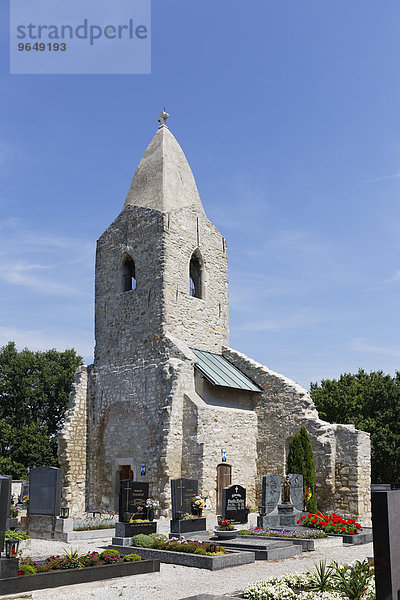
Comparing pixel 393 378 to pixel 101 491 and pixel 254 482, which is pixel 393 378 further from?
pixel 101 491

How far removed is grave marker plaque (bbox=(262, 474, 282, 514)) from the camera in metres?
15.8

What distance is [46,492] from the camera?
15930 mm

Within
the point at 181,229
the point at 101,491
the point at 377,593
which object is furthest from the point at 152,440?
the point at 377,593

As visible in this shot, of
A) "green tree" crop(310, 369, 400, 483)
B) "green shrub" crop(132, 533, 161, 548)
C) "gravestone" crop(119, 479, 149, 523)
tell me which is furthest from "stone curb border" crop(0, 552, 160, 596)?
"green tree" crop(310, 369, 400, 483)

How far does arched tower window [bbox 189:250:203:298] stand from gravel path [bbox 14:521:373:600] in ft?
42.2

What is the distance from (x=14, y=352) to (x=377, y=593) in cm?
3145

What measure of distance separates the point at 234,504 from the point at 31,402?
21.8 metres

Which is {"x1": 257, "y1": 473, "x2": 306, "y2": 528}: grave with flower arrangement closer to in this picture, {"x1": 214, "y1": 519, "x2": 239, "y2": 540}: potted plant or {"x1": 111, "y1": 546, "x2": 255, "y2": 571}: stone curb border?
{"x1": 214, "y1": 519, "x2": 239, "y2": 540}: potted plant

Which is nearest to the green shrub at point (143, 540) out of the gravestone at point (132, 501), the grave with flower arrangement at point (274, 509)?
the gravestone at point (132, 501)

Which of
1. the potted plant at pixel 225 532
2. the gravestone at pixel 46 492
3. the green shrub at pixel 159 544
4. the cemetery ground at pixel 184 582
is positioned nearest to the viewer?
the cemetery ground at pixel 184 582

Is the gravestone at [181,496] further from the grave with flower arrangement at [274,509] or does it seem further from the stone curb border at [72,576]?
the stone curb border at [72,576]

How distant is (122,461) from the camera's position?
825 inches

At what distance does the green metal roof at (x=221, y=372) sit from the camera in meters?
20.5

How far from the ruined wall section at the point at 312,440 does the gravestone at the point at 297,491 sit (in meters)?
1.99
